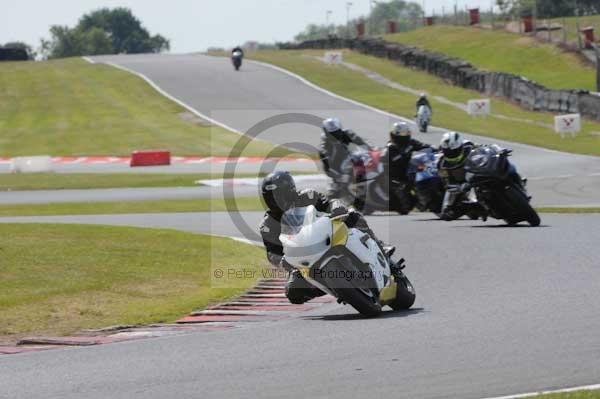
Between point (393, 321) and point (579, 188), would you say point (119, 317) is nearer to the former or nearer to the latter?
point (393, 321)

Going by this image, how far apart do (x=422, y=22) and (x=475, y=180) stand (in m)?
80.1

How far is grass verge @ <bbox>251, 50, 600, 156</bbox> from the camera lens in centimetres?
4409

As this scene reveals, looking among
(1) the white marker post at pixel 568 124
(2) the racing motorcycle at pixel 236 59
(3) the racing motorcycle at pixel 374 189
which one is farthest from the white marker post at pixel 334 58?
(3) the racing motorcycle at pixel 374 189

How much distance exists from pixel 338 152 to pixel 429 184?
266 cm

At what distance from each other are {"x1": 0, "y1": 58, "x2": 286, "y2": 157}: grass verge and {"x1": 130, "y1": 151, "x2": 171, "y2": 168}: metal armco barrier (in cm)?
311

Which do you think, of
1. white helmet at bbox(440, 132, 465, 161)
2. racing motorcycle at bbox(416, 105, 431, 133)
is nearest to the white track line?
white helmet at bbox(440, 132, 465, 161)

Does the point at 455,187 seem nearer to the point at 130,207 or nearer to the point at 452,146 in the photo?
the point at 452,146

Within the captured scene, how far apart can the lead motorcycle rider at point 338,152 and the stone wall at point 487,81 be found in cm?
2379

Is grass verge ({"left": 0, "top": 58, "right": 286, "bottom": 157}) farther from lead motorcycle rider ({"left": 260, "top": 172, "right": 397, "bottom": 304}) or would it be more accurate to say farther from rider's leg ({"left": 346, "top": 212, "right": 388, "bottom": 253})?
rider's leg ({"left": 346, "top": 212, "right": 388, "bottom": 253})

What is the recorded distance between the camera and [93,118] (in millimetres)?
57875

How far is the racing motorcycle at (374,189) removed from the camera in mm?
23172

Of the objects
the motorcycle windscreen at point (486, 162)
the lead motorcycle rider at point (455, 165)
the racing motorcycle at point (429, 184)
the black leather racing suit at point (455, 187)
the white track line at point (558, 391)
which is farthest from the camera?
the racing motorcycle at point (429, 184)

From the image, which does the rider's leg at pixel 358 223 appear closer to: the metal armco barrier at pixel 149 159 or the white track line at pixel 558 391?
the white track line at pixel 558 391

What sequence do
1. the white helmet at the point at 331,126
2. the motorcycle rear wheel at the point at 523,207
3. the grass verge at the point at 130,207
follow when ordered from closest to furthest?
1. the motorcycle rear wheel at the point at 523,207
2. the white helmet at the point at 331,126
3. the grass verge at the point at 130,207
